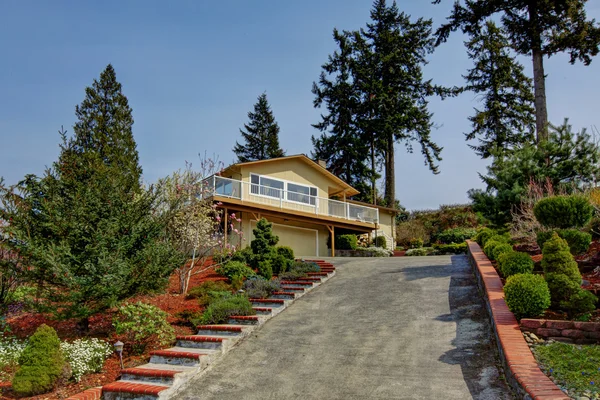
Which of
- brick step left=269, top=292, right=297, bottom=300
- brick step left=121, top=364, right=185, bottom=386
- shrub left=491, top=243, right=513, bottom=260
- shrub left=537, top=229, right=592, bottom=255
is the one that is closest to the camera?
brick step left=121, top=364, right=185, bottom=386

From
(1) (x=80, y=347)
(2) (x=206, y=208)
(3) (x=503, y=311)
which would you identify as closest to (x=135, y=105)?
(2) (x=206, y=208)

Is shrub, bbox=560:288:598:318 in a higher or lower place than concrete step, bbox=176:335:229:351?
higher

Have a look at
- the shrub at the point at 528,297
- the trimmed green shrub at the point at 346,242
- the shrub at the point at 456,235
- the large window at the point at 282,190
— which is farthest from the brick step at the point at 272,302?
the shrub at the point at 456,235

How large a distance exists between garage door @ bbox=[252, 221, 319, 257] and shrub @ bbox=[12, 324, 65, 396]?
54.7ft

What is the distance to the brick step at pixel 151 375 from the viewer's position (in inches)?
276

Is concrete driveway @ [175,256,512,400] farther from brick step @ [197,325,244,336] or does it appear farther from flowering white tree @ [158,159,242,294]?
flowering white tree @ [158,159,242,294]

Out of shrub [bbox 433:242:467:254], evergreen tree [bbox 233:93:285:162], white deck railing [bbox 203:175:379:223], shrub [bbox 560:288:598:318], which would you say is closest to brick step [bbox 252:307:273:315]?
shrub [bbox 560:288:598:318]

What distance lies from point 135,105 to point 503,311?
2770 centimetres

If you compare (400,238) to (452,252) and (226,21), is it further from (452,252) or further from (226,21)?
(226,21)

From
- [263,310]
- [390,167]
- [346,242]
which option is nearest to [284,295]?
[263,310]

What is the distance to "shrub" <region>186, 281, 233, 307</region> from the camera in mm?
11172

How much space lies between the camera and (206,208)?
52.4ft

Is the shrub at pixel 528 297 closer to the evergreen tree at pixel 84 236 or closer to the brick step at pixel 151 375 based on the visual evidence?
the brick step at pixel 151 375

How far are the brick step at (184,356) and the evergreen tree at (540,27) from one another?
17.5m
